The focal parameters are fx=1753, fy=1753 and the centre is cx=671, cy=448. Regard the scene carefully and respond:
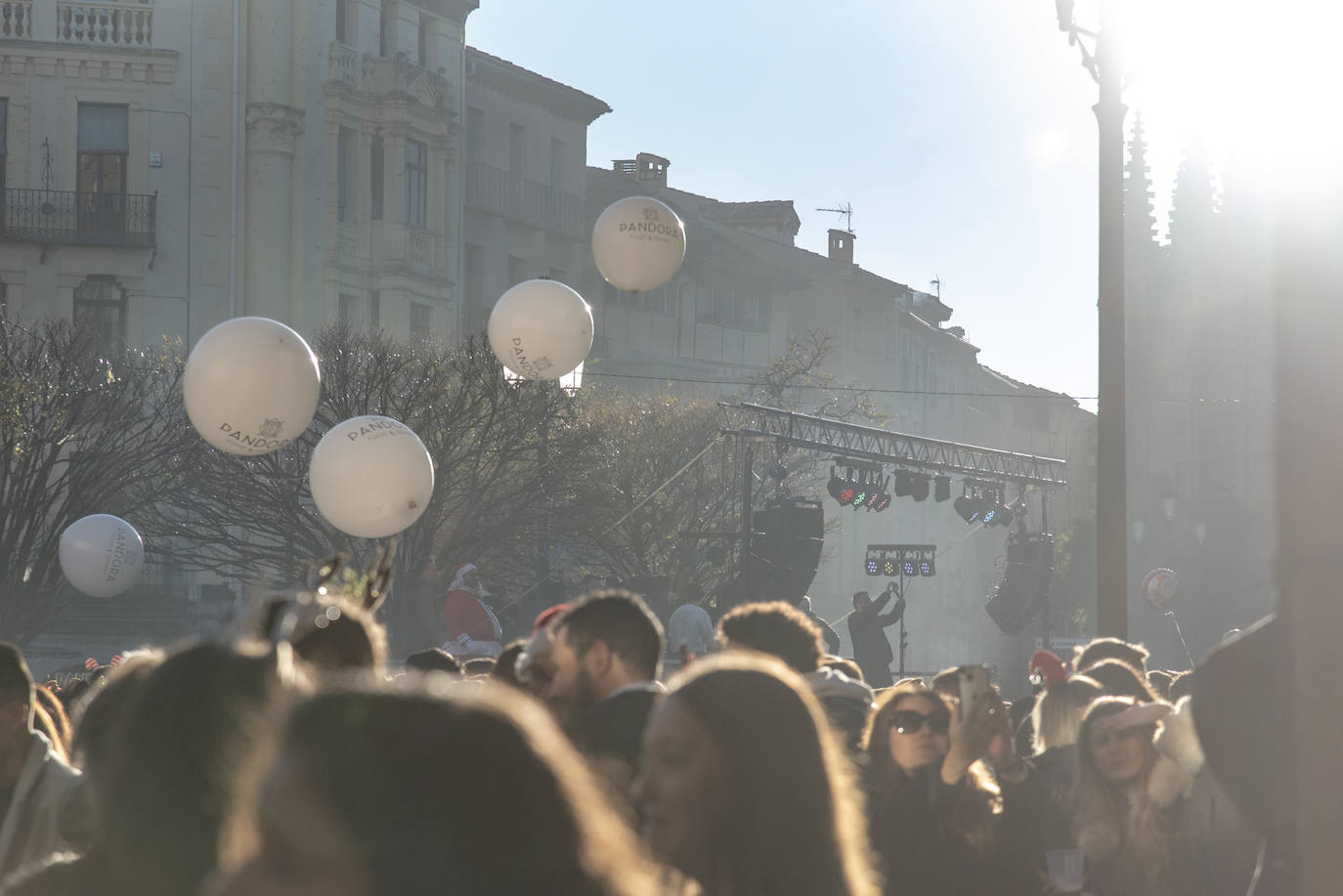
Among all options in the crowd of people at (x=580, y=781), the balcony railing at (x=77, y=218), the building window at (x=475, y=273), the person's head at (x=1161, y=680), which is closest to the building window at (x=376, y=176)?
the building window at (x=475, y=273)

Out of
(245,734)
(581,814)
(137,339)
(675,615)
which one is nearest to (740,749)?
(245,734)

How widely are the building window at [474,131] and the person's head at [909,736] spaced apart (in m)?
40.1

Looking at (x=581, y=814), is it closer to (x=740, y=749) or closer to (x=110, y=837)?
(x=110, y=837)

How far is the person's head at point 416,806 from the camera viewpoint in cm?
156

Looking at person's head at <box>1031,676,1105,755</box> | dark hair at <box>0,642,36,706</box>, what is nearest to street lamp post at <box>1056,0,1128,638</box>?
person's head at <box>1031,676,1105,755</box>

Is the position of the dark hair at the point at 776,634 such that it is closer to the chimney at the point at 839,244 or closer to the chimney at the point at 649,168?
the chimney at the point at 649,168

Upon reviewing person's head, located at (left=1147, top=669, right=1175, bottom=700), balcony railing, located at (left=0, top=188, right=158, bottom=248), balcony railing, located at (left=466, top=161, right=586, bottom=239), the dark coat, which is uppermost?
balcony railing, located at (left=466, top=161, right=586, bottom=239)

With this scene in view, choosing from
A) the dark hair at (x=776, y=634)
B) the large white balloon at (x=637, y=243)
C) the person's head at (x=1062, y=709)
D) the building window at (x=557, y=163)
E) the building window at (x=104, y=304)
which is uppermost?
the building window at (x=557, y=163)

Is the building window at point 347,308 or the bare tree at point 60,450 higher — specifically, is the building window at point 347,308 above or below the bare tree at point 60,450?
above

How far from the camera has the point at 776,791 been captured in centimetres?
274

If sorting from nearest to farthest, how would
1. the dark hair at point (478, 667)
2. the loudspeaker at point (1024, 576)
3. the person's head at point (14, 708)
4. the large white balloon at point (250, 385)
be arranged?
the person's head at point (14, 708) < the dark hair at point (478, 667) < the large white balloon at point (250, 385) < the loudspeaker at point (1024, 576)

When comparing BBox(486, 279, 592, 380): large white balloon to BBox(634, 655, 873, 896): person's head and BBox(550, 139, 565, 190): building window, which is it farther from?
BBox(550, 139, 565, 190): building window

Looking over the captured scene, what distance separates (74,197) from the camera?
1395 inches

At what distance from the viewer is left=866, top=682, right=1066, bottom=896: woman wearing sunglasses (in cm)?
464
